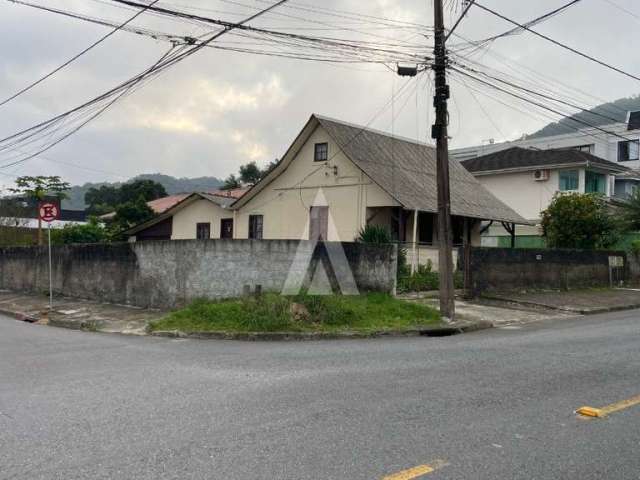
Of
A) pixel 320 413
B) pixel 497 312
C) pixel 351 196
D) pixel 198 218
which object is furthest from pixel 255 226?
pixel 320 413

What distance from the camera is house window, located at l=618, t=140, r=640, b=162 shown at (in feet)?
167

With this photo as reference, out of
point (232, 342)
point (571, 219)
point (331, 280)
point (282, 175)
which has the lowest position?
point (232, 342)

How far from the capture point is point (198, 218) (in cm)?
2869

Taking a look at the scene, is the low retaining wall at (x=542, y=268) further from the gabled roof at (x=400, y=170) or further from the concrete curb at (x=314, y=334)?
the concrete curb at (x=314, y=334)

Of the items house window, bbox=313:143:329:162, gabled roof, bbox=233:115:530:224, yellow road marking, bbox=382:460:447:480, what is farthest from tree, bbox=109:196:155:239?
yellow road marking, bbox=382:460:447:480

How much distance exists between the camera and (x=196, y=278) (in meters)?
14.5

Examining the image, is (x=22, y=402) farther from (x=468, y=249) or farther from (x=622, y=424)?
(x=468, y=249)

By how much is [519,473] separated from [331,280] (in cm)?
1111

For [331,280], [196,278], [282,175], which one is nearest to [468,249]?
[331,280]

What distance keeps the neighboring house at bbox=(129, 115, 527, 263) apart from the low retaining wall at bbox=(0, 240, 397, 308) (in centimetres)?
489

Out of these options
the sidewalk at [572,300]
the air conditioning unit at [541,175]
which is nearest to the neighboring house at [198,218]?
the sidewalk at [572,300]

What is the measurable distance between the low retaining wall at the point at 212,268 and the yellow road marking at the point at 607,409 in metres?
9.29

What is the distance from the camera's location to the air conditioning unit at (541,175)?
34.3 metres

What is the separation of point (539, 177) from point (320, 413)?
3213 centimetres
